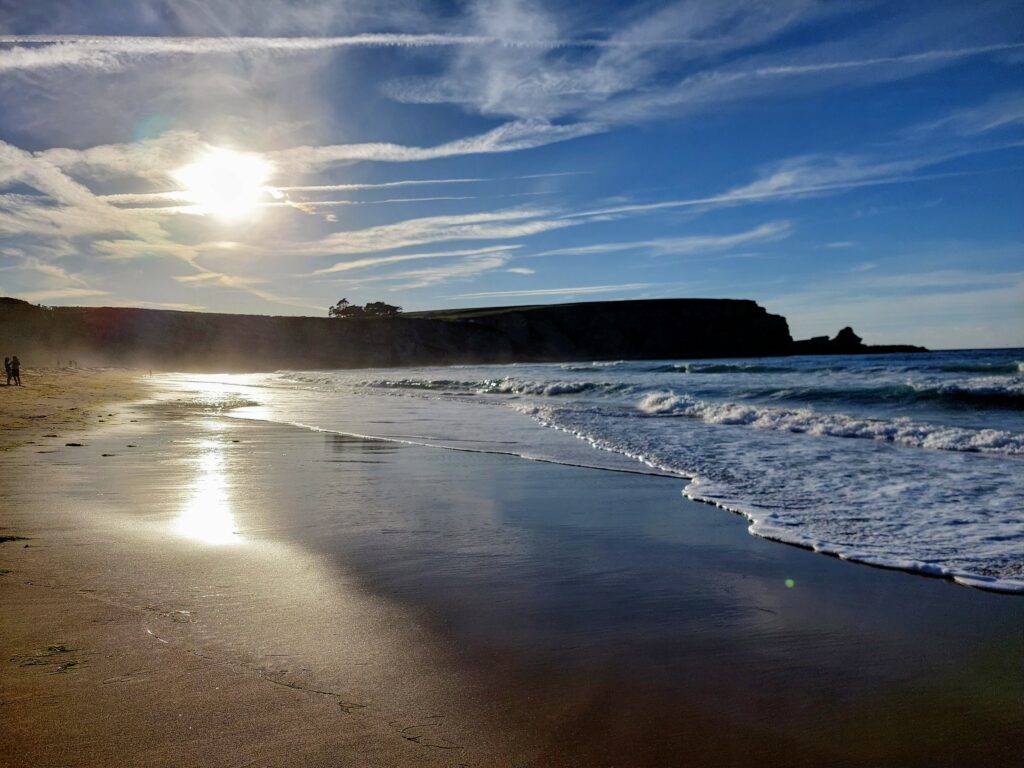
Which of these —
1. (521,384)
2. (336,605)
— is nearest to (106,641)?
(336,605)

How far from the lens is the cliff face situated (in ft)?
245

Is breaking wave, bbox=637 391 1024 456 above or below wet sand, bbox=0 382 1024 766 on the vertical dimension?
above

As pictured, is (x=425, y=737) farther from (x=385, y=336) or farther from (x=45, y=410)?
(x=385, y=336)

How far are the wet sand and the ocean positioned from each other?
627 millimetres

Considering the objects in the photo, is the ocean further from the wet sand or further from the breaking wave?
the wet sand

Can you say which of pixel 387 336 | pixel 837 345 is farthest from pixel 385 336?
pixel 837 345

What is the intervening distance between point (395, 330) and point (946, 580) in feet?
282

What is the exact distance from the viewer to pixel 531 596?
3.59 meters

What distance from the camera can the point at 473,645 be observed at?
294 centimetres

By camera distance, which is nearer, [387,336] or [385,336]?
[385,336]

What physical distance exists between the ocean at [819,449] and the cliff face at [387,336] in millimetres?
57909

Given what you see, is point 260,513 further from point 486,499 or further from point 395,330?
point 395,330

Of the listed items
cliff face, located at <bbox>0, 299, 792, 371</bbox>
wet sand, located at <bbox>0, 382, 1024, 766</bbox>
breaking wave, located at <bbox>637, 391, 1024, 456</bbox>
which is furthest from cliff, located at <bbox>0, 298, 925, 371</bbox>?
wet sand, located at <bbox>0, 382, 1024, 766</bbox>

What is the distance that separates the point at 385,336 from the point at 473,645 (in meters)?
85.8
